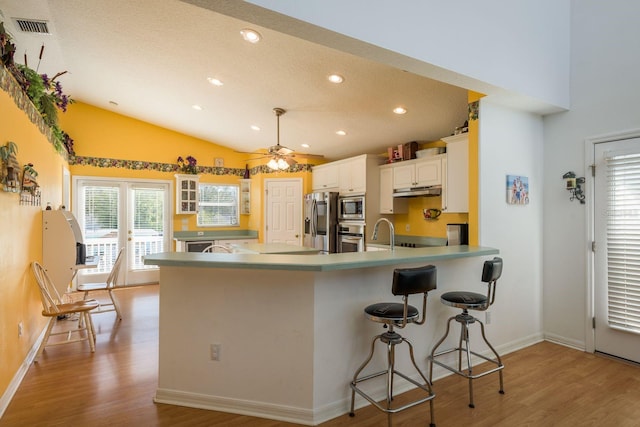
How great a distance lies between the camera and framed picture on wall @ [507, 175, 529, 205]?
340 cm

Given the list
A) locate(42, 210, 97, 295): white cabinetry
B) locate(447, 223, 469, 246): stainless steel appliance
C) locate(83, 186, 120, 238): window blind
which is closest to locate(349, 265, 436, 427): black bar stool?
locate(447, 223, 469, 246): stainless steel appliance

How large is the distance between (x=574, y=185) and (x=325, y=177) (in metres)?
3.79

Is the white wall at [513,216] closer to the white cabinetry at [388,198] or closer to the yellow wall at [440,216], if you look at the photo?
the yellow wall at [440,216]

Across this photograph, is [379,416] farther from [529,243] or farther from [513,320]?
[529,243]

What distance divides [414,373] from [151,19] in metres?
3.74

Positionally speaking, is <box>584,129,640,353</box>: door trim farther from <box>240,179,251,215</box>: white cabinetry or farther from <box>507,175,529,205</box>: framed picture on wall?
<box>240,179,251,215</box>: white cabinetry

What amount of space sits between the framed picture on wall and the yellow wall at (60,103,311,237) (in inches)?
152

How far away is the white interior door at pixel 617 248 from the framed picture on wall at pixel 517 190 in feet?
1.90

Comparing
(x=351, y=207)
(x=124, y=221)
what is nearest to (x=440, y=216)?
(x=351, y=207)

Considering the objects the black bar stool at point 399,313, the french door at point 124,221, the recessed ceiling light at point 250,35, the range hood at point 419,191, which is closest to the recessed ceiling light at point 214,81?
the recessed ceiling light at point 250,35

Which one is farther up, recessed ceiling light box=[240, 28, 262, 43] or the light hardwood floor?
recessed ceiling light box=[240, 28, 262, 43]

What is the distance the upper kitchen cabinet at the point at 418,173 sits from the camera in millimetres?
4406

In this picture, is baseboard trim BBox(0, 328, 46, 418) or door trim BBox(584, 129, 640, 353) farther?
door trim BBox(584, 129, 640, 353)

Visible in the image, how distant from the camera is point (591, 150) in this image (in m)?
3.29
